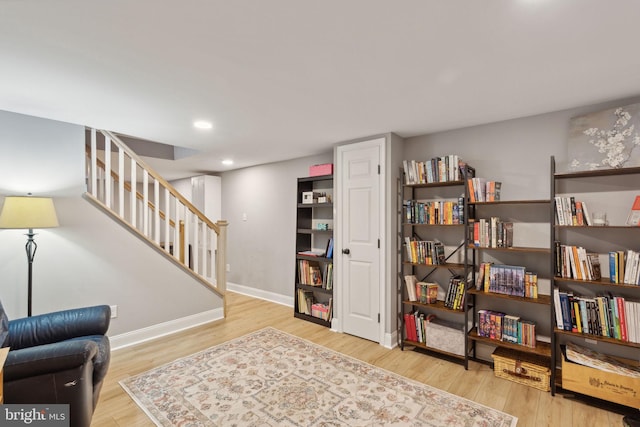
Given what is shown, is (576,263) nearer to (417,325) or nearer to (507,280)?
(507,280)

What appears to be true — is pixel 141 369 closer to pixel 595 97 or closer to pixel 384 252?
pixel 384 252

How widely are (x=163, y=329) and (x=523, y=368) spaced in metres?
3.53

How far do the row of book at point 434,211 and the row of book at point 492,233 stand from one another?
16 centimetres

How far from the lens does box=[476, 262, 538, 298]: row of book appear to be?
95.5 inches

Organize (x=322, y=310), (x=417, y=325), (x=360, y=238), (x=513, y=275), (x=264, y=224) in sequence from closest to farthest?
(x=513, y=275) → (x=417, y=325) → (x=360, y=238) → (x=322, y=310) → (x=264, y=224)

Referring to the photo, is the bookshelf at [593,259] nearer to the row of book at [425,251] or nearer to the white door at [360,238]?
the row of book at [425,251]

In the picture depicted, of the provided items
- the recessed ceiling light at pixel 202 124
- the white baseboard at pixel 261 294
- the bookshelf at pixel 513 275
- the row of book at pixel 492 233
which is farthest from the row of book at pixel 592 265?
the white baseboard at pixel 261 294

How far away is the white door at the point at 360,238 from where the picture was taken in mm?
3166

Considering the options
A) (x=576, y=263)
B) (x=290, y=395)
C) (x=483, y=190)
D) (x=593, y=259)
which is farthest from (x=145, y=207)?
(x=593, y=259)

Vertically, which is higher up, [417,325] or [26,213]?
[26,213]

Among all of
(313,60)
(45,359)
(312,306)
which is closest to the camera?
(45,359)

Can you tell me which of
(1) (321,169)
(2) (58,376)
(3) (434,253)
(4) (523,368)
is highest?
(1) (321,169)

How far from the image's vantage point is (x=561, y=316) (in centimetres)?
223

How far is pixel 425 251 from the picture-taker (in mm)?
2955
